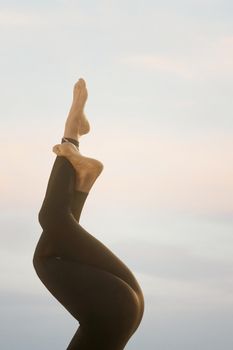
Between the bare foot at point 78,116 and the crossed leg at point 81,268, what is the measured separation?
26 cm

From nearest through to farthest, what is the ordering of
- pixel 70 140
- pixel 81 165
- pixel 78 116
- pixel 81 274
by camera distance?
1. pixel 81 274
2. pixel 81 165
3. pixel 70 140
4. pixel 78 116

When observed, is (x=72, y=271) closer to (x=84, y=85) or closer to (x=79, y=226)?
(x=79, y=226)

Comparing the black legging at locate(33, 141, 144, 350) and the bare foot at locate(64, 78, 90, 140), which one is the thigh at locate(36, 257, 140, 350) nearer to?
the black legging at locate(33, 141, 144, 350)

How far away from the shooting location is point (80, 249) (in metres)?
9.29

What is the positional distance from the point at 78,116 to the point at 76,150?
41 cm

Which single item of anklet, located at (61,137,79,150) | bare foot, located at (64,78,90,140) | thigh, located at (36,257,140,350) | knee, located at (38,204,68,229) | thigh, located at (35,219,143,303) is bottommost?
thigh, located at (36,257,140,350)

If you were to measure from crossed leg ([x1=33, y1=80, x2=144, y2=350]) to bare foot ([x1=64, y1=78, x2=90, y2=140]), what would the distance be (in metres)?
0.26

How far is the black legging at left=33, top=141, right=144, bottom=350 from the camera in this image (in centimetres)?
902

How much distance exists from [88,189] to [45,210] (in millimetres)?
470

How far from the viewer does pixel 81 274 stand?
918 centimetres

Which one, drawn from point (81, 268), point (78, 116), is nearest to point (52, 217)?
point (81, 268)

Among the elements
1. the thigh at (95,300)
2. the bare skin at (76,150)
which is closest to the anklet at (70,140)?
the bare skin at (76,150)

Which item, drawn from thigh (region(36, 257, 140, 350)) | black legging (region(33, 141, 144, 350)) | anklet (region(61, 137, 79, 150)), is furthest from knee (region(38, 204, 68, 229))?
anklet (region(61, 137, 79, 150))

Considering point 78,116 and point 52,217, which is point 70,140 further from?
point 52,217
